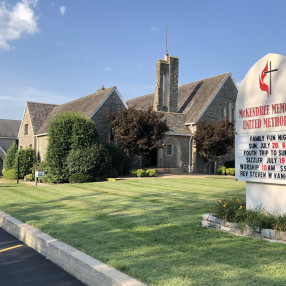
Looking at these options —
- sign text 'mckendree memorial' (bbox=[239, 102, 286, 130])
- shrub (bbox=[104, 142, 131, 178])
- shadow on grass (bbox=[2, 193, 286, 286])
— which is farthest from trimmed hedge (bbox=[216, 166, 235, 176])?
sign text 'mckendree memorial' (bbox=[239, 102, 286, 130])

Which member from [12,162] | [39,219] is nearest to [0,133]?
[12,162]

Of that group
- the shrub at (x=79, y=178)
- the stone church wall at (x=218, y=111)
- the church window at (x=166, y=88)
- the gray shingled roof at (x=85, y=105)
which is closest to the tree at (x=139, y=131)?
the gray shingled roof at (x=85, y=105)

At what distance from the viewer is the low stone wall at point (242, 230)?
638cm

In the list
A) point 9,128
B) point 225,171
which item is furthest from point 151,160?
point 9,128

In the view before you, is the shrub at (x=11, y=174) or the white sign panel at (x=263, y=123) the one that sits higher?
the white sign panel at (x=263, y=123)

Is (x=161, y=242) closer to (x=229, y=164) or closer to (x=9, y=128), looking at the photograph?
(x=229, y=164)

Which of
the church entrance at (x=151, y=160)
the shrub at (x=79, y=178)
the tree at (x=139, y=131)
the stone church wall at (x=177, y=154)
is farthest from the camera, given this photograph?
the church entrance at (x=151, y=160)

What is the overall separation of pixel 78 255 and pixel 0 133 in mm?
54500

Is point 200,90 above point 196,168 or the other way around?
above

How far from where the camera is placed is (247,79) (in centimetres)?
800

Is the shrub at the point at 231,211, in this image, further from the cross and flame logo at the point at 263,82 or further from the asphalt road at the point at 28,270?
the asphalt road at the point at 28,270

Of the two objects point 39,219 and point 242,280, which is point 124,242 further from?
point 39,219

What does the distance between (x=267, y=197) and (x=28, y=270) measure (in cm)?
505

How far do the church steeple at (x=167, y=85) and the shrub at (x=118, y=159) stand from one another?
409 inches
